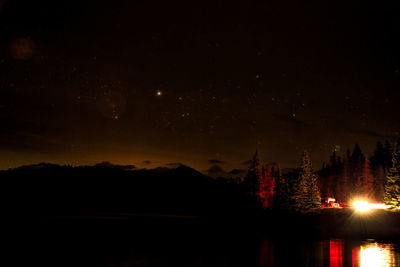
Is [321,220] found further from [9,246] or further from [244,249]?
[9,246]

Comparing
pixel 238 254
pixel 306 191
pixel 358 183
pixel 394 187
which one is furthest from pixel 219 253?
pixel 358 183

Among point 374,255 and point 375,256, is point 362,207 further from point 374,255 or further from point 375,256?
point 375,256

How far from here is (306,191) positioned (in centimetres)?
6856

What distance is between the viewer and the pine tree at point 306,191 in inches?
2662

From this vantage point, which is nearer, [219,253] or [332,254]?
[332,254]

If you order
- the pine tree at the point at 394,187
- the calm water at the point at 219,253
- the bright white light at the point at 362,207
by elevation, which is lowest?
the calm water at the point at 219,253

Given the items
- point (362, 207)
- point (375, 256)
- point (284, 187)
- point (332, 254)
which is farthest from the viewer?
point (284, 187)

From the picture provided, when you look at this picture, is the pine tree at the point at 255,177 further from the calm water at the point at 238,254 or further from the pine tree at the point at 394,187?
the calm water at the point at 238,254

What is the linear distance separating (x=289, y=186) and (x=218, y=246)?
37.0 metres

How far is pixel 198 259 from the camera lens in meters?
34.1

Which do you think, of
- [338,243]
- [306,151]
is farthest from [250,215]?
[338,243]

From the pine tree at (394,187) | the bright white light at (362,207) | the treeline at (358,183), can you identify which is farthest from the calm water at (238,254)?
the treeline at (358,183)

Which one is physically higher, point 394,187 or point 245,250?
point 394,187

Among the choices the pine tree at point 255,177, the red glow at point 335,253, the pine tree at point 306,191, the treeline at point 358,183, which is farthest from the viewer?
the treeline at point 358,183
